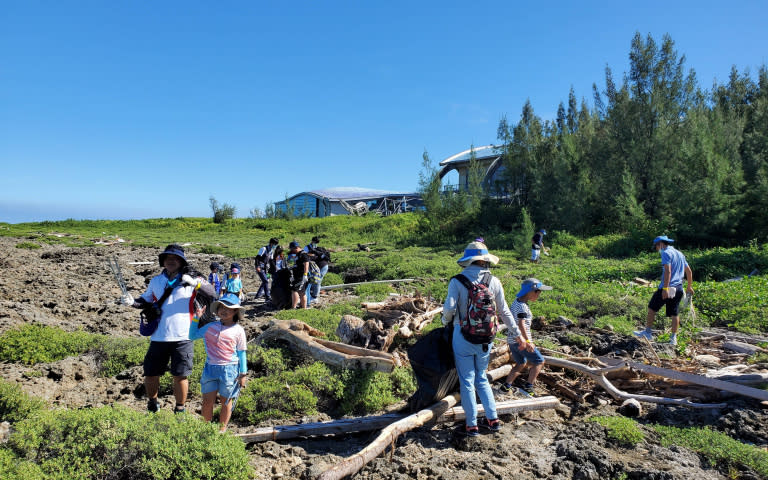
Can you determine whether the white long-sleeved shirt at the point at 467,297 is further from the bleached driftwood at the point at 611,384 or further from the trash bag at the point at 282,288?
the trash bag at the point at 282,288

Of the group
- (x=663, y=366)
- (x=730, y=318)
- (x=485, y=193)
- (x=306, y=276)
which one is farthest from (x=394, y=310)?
(x=485, y=193)

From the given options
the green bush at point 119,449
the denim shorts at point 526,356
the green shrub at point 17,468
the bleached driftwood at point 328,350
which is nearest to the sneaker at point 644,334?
the denim shorts at point 526,356

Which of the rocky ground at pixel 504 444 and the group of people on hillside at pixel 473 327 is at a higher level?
the group of people on hillside at pixel 473 327

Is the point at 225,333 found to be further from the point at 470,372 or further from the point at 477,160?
the point at 477,160

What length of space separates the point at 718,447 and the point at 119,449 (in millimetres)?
5245

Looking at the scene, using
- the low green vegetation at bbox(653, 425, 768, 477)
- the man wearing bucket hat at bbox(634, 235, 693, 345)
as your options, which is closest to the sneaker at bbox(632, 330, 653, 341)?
the man wearing bucket hat at bbox(634, 235, 693, 345)

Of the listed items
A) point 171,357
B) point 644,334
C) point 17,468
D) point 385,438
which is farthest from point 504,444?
point 644,334

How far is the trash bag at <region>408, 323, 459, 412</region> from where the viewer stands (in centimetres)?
461

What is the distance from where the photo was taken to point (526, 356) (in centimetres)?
537

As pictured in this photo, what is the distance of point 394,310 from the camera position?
8.55m

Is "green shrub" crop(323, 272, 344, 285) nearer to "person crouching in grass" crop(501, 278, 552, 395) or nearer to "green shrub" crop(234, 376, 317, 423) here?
"green shrub" crop(234, 376, 317, 423)

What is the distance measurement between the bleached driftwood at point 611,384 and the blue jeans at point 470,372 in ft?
5.89

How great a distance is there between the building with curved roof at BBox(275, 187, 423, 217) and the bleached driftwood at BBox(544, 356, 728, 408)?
43690mm

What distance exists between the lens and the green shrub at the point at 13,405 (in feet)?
15.2
